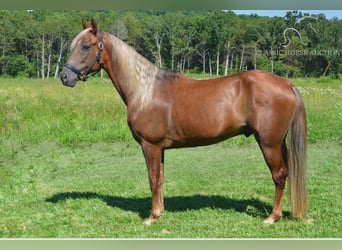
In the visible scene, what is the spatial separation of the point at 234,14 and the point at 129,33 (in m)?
2.53

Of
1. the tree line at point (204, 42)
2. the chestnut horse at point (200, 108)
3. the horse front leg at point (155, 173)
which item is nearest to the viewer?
the chestnut horse at point (200, 108)

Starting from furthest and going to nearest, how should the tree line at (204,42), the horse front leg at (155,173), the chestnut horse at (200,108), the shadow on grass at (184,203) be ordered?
the tree line at (204,42) → the shadow on grass at (184,203) → the horse front leg at (155,173) → the chestnut horse at (200,108)

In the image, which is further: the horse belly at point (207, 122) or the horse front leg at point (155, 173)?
the horse front leg at point (155, 173)

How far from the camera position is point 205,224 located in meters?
4.23

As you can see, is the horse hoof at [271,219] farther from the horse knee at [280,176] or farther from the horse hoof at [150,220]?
the horse hoof at [150,220]

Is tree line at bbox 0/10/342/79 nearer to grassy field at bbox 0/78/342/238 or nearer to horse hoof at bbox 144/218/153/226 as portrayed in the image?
grassy field at bbox 0/78/342/238

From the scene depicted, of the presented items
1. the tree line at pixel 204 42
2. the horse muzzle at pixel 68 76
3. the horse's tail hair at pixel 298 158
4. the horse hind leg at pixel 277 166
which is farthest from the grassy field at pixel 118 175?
the horse muzzle at pixel 68 76

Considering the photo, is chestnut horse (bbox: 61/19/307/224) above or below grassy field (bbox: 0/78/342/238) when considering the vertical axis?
above

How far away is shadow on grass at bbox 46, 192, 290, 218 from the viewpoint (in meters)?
4.73

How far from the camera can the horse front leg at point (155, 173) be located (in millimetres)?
4188

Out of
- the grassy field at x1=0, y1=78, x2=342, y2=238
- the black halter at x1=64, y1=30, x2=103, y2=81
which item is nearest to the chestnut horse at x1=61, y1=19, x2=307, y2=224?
the black halter at x1=64, y1=30, x2=103, y2=81

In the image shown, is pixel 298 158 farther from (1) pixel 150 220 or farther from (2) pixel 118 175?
(2) pixel 118 175

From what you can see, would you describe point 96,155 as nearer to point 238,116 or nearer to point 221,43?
point 221,43

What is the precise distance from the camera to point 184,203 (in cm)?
502
